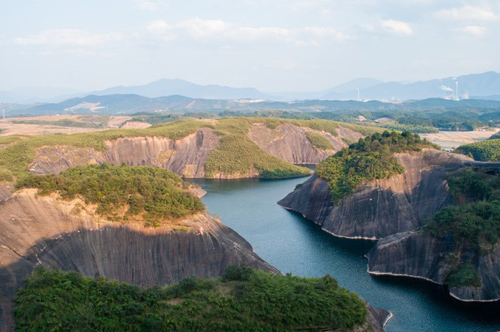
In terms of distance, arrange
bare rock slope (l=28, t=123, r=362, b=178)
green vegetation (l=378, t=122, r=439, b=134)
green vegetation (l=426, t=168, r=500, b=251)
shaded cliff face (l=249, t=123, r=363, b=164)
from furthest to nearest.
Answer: green vegetation (l=378, t=122, r=439, b=134) → shaded cliff face (l=249, t=123, r=363, b=164) → bare rock slope (l=28, t=123, r=362, b=178) → green vegetation (l=426, t=168, r=500, b=251)

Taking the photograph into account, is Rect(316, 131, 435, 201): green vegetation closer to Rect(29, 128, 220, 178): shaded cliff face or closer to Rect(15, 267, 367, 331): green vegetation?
Rect(15, 267, 367, 331): green vegetation

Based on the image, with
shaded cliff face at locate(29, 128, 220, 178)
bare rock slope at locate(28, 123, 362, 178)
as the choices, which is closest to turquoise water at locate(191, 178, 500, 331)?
shaded cliff face at locate(29, 128, 220, 178)

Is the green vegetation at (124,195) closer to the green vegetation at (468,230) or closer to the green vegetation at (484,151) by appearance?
the green vegetation at (468,230)

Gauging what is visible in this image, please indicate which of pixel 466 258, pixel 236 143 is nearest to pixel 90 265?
pixel 466 258

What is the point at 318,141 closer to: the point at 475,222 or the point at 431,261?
the point at 431,261

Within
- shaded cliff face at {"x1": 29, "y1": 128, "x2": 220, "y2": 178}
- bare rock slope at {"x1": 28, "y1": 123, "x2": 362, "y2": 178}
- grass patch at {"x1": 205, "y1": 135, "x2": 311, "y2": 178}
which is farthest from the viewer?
grass patch at {"x1": 205, "y1": 135, "x2": 311, "y2": 178}

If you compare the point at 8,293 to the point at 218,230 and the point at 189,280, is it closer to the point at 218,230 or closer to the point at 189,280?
the point at 189,280

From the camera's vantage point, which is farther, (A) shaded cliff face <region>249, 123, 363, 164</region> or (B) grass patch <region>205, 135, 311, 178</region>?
(A) shaded cliff face <region>249, 123, 363, 164</region>

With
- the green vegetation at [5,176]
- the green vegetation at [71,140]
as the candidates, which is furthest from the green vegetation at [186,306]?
the green vegetation at [71,140]
